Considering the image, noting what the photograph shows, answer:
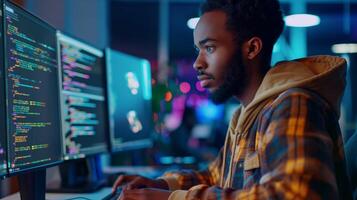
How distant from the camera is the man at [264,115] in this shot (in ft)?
2.96

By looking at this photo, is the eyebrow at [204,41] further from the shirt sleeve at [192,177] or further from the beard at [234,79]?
the shirt sleeve at [192,177]

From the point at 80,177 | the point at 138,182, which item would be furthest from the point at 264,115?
the point at 80,177

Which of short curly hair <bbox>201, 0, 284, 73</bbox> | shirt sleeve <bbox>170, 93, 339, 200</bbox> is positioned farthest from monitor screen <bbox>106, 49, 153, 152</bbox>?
shirt sleeve <bbox>170, 93, 339, 200</bbox>

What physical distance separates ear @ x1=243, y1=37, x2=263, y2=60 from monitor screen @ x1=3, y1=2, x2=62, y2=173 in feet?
1.91

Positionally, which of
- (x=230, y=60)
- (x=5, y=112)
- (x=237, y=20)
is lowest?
(x=5, y=112)

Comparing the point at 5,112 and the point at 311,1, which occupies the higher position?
the point at 311,1

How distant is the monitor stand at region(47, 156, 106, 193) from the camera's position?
1579mm

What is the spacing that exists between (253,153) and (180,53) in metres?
5.01

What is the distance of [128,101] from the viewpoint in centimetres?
213

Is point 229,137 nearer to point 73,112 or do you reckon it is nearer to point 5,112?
point 73,112

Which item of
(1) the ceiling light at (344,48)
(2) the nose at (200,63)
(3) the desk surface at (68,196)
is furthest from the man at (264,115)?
(1) the ceiling light at (344,48)

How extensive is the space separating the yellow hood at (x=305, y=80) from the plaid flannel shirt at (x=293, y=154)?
3 cm

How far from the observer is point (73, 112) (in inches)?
60.0

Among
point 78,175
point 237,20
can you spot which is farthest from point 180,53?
point 237,20
